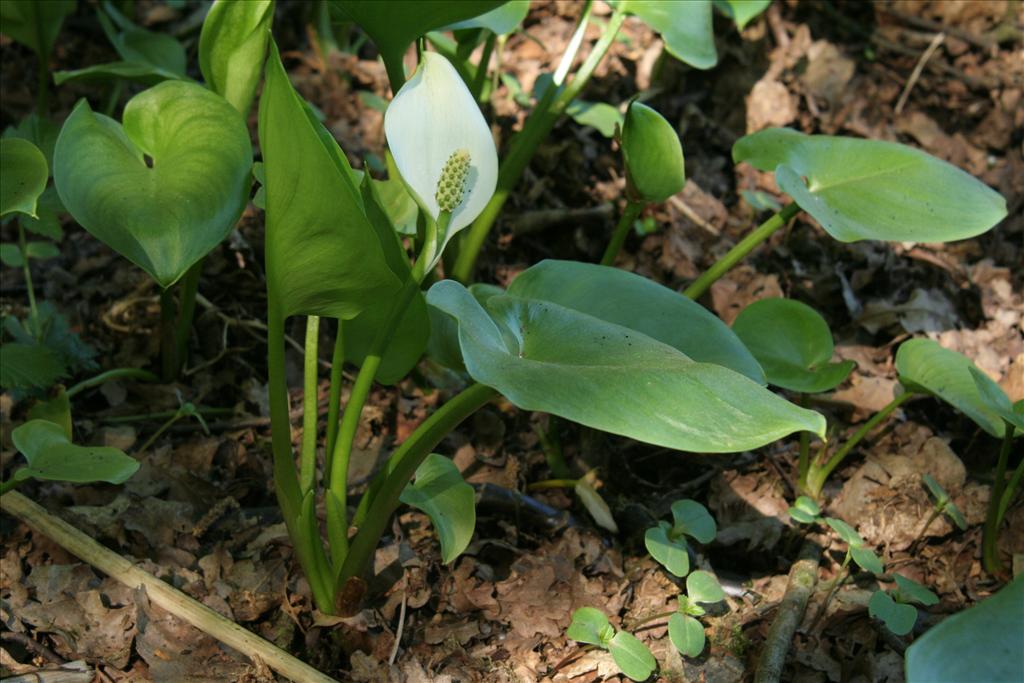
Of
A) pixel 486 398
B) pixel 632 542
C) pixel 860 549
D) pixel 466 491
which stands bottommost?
pixel 632 542

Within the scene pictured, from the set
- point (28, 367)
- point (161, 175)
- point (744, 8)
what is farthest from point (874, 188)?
point (28, 367)

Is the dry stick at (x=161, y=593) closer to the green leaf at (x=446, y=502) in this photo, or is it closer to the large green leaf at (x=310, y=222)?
the green leaf at (x=446, y=502)

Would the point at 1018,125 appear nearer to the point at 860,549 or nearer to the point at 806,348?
the point at 806,348

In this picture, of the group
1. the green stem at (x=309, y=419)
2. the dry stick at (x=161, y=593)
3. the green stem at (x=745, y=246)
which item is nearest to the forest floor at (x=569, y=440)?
the dry stick at (x=161, y=593)

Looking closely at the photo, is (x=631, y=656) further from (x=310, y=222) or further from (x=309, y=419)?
(x=310, y=222)

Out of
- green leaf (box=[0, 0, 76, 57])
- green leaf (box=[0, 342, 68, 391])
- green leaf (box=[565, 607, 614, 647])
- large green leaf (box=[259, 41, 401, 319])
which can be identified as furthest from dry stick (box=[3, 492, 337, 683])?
green leaf (box=[0, 0, 76, 57])

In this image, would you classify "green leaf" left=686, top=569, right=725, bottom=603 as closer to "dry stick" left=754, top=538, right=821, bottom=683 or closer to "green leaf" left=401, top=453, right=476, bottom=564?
"dry stick" left=754, top=538, right=821, bottom=683

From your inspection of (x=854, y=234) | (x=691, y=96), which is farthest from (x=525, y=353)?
(x=691, y=96)

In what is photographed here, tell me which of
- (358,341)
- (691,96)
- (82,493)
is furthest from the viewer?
(691,96)
